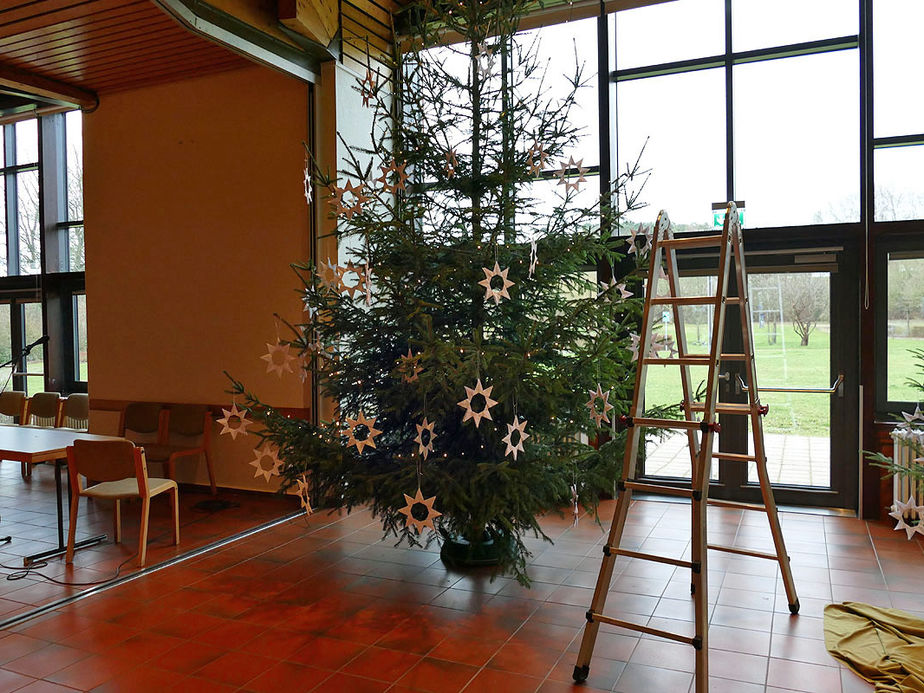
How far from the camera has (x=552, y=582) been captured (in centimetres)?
454

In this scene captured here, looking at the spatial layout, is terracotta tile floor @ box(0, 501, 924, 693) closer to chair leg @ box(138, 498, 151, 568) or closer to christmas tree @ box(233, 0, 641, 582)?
chair leg @ box(138, 498, 151, 568)

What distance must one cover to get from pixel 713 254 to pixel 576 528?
2.59 m

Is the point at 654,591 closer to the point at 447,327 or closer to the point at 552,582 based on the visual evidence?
the point at 552,582

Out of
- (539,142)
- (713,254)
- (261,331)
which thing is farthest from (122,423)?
(713,254)

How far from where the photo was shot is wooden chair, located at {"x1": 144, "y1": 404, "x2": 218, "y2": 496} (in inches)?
261

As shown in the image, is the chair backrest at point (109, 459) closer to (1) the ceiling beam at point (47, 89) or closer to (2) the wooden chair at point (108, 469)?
(2) the wooden chair at point (108, 469)

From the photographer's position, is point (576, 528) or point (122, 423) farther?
point (122, 423)

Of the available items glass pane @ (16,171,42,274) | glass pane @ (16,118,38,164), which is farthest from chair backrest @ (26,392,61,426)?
glass pane @ (16,118,38,164)

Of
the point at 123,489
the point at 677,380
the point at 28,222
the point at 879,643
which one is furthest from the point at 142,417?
the point at 879,643

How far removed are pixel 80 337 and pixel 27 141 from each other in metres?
2.52

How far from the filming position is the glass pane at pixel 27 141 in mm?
9320

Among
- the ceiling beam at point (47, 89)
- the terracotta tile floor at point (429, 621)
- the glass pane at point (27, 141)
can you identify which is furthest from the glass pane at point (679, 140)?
the glass pane at point (27, 141)

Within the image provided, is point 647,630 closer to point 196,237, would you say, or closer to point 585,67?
point 585,67

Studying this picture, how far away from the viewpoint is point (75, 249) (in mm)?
9109
